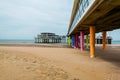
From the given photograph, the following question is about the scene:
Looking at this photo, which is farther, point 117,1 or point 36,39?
point 36,39

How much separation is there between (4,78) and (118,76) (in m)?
5.64

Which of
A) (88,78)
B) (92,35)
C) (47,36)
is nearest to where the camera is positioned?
(88,78)

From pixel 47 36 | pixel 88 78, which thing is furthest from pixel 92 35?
pixel 47 36

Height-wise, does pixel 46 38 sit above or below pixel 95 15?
above

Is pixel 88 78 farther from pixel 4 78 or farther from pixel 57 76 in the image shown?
pixel 4 78

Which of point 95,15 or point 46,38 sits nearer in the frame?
point 95,15

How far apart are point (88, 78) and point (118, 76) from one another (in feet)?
5.86

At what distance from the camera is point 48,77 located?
27.3ft

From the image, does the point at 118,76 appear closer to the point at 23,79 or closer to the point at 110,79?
the point at 110,79

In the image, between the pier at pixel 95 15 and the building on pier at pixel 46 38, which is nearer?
the pier at pixel 95 15

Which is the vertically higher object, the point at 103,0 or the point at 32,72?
the point at 103,0

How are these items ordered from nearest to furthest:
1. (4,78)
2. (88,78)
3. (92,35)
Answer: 1. (4,78)
2. (88,78)
3. (92,35)

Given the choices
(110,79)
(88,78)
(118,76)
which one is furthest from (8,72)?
Result: (118,76)

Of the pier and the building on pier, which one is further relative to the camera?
the building on pier
